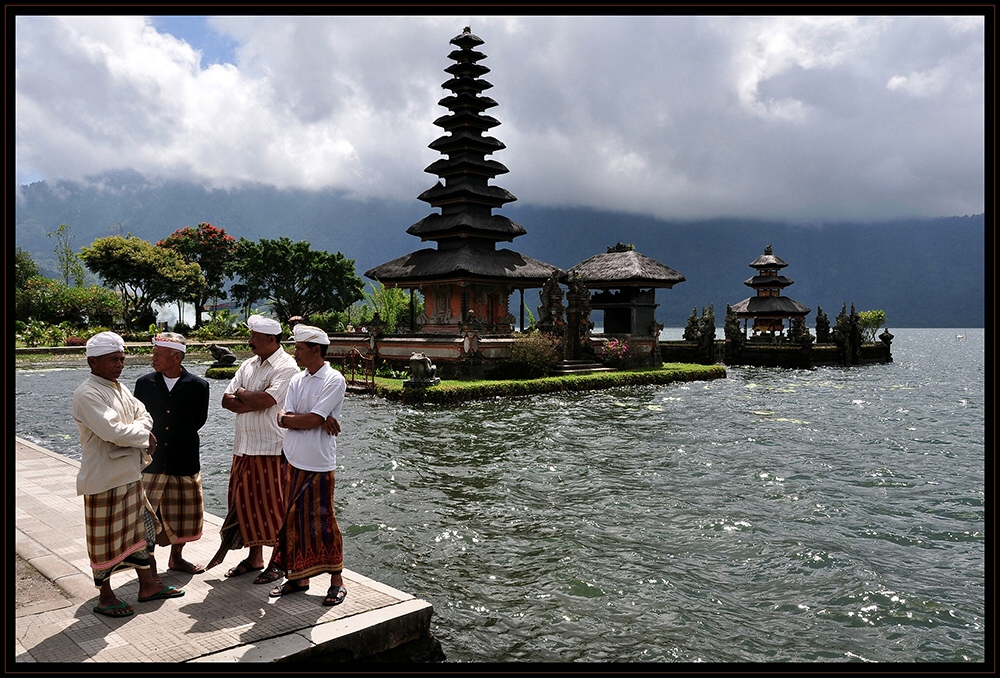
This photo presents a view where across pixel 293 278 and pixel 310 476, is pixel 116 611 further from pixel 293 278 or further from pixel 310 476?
pixel 293 278

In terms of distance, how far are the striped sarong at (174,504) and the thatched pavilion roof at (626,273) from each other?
32.2 metres

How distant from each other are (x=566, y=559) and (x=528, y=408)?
44.9 ft

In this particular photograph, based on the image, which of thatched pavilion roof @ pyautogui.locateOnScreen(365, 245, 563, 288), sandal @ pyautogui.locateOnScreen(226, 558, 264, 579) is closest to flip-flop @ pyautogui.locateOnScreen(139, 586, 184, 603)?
sandal @ pyautogui.locateOnScreen(226, 558, 264, 579)

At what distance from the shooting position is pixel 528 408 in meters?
21.6

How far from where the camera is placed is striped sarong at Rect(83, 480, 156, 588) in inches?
189

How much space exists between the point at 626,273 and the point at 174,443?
3451 cm

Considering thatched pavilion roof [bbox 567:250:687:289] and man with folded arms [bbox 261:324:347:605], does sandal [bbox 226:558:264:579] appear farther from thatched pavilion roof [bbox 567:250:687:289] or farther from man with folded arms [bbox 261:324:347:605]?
thatched pavilion roof [bbox 567:250:687:289]

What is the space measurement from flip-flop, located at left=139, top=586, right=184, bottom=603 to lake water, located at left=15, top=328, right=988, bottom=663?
2.19m

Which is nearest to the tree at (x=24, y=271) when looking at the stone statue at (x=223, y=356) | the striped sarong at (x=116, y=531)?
the stone statue at (x=223, y=356)

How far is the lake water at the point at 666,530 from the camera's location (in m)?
6.09

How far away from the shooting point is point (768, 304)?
55.5 meters

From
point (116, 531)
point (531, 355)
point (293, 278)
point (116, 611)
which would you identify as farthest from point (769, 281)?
point (116, 611)
